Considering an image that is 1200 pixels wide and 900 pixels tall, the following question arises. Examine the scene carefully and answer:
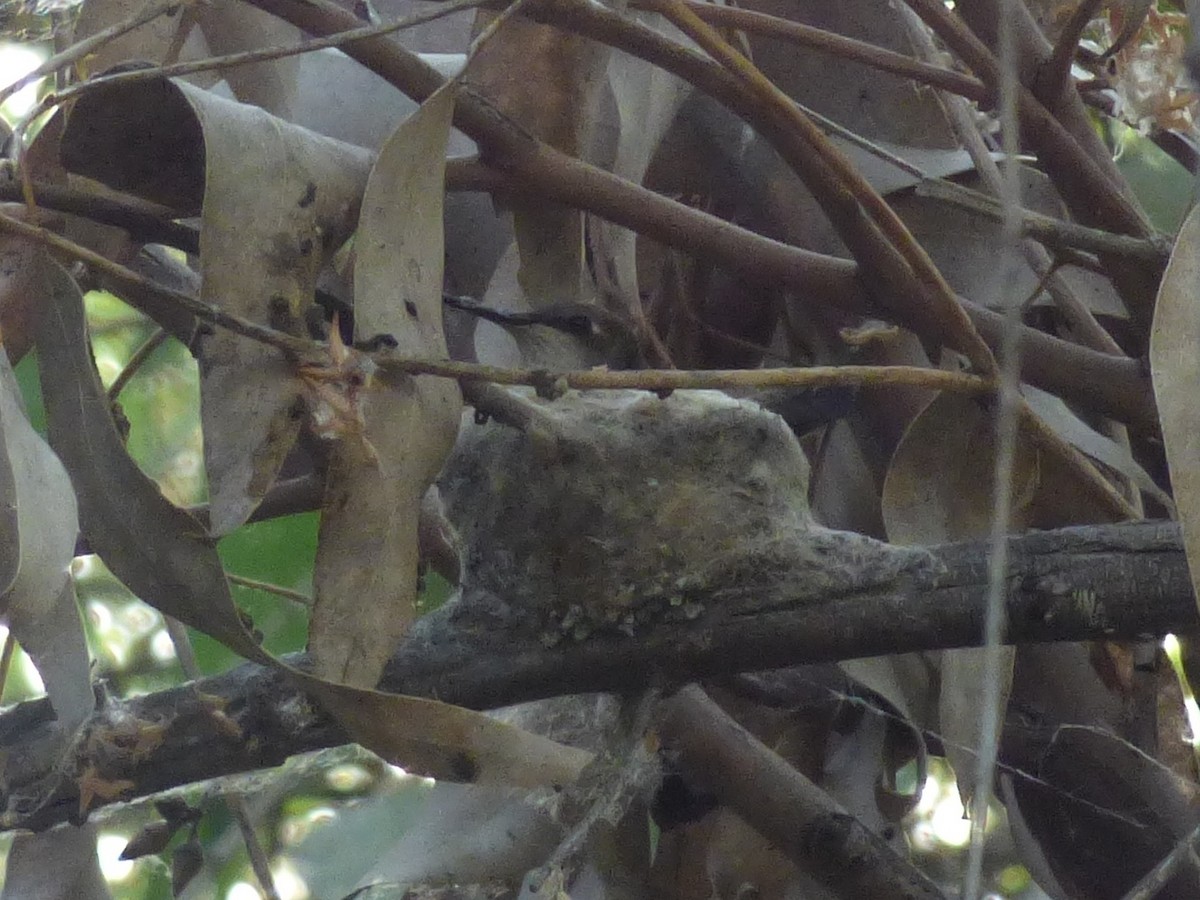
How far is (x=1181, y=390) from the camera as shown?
528 millimetres

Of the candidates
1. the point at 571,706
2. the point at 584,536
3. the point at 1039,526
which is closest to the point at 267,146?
the point at 584,536

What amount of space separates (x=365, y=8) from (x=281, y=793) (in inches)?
30.5

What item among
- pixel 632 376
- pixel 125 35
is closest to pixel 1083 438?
pixel 632 376

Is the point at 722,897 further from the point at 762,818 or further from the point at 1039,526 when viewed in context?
the point at 1039,526

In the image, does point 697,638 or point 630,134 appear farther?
point 630,134

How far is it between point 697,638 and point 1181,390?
0.93ft

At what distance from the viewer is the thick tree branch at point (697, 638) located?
0.65m

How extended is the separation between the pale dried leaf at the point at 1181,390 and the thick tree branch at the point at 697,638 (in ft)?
0.40

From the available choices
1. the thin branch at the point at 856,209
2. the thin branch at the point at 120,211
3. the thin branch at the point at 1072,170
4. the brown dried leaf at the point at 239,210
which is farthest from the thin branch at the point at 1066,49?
the thin branch at the point at 120,211

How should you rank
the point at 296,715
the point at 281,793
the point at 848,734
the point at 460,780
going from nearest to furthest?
the point at 460,780, the point at 296,715, the point at 848,734, the point at 281,793

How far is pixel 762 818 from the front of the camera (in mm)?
918

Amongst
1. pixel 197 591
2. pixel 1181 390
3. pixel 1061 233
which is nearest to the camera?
pixel 1181 390

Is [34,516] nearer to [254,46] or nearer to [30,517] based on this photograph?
[30,517]

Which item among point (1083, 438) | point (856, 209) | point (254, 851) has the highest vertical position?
point (856, 209)
